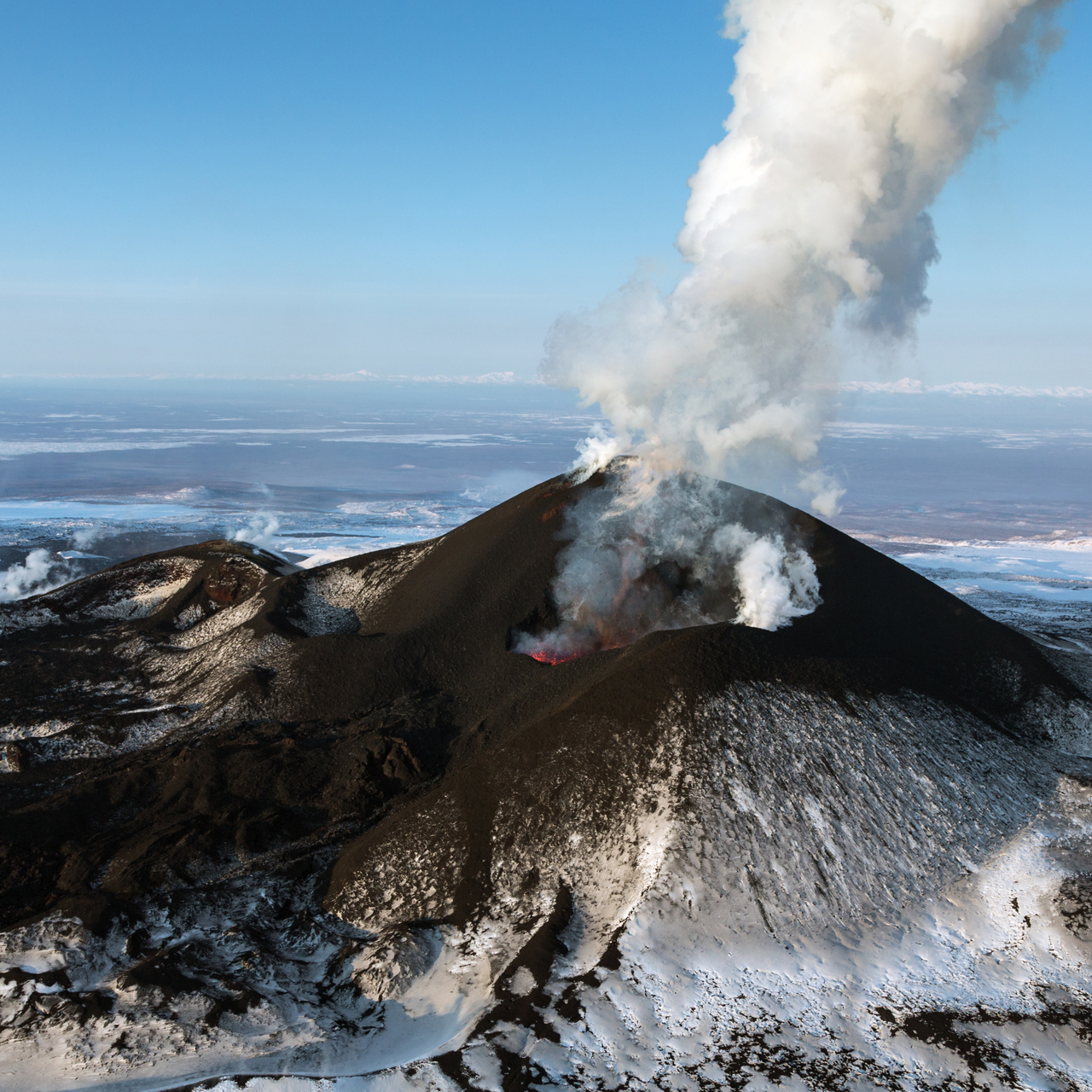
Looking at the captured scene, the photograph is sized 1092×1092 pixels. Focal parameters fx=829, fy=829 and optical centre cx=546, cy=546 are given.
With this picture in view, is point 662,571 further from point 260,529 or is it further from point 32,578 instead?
point 260,529

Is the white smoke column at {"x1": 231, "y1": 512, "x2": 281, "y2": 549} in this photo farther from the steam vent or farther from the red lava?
the red lava

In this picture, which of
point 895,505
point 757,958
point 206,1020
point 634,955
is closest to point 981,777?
point 757,958

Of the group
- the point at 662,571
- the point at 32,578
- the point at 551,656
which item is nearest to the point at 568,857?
the point at 551,656

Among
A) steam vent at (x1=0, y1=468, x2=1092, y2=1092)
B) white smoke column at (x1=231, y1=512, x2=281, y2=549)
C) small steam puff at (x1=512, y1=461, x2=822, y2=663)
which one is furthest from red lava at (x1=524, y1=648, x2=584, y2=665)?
white smoke column at (x1=231, y1=512, x2=281, y2=549)

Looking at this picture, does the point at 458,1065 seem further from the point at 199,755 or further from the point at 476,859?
the point at 199,755

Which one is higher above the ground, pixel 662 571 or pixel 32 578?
pixel 662 571
